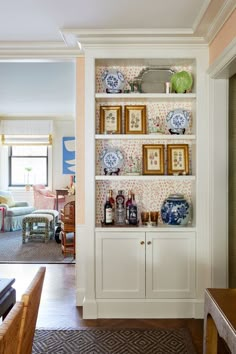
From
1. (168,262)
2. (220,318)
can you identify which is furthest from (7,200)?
(220,318)

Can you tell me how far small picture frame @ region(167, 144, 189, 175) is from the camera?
132 inches

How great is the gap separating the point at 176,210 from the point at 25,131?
6565 millimetres

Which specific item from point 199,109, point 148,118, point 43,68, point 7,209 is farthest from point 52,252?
point 199,109

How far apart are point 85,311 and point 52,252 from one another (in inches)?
109

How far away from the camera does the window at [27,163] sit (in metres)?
9.14

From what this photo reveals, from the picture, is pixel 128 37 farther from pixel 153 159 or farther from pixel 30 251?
pixel 30 251

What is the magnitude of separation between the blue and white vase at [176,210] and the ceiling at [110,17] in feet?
4.58

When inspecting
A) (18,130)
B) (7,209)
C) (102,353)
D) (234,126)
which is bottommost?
(102,353)

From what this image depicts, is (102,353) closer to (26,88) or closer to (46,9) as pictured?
(46,9)

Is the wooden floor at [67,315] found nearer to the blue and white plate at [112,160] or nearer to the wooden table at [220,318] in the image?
the wooden table at [220,318]

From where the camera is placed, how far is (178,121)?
10.8 ft

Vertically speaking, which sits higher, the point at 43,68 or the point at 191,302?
the point at 43,68

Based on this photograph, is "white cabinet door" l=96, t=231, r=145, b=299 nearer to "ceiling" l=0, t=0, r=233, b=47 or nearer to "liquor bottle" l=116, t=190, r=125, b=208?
"liquor bottle" l=116, t=190, r=125, b=208

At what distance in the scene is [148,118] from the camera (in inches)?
136
